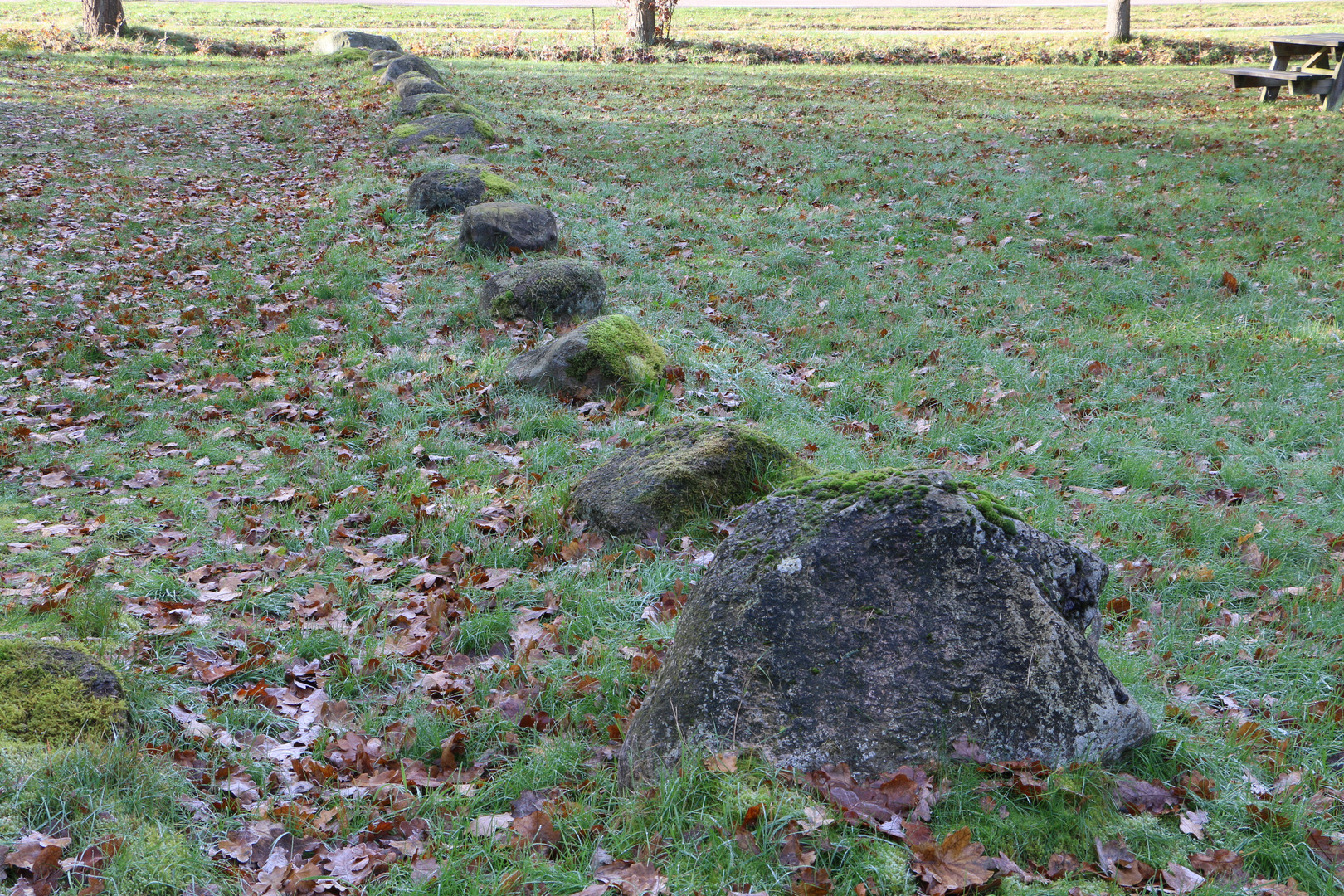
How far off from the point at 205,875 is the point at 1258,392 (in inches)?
298

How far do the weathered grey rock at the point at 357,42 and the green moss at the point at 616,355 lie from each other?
1993 centimetres

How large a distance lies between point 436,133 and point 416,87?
320cm

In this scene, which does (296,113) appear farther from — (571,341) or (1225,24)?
(1225,24)

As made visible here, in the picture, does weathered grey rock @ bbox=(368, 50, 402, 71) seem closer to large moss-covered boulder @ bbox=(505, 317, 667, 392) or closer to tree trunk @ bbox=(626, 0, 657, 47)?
tree trunk @ bbox=(626, 0, 657, 47)

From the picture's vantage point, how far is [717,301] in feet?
29.8

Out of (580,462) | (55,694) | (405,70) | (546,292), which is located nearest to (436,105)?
(405,70)

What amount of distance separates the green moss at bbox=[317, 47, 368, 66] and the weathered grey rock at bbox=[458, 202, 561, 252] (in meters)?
15.1

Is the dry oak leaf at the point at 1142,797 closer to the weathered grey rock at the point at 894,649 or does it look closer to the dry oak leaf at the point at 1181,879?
the weathered grey rock at the point at 894,649

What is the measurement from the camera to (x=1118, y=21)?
2436 cm

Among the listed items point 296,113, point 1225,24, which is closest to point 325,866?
point 296,113

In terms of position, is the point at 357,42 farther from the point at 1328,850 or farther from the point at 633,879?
the point at 1328,850

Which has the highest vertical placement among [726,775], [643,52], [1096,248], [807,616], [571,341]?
[643,52]

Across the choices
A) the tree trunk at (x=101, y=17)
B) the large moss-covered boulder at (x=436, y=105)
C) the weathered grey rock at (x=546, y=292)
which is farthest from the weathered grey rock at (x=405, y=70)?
the weathered grey rock at (x=546, y=292)

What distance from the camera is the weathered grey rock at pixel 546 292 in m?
8.03
